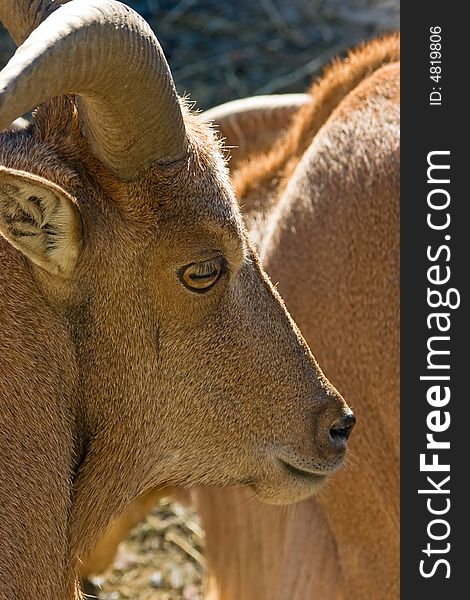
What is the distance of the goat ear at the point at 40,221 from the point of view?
3.39 m

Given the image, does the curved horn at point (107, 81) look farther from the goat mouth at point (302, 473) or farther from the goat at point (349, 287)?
the goat at point (349, 287)

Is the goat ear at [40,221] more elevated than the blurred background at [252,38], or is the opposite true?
the blurred background at [252,38]

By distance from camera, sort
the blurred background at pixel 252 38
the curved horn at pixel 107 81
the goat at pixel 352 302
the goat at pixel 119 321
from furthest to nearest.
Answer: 1. the blurred background at pixel 252 38
2. the goat at pixel 352 302
3. the goat at pixel 119 321
4. the curved horn at pixel 107 81

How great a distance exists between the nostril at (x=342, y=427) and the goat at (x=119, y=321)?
0.18 feet

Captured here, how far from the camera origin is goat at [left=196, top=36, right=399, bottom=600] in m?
5.23

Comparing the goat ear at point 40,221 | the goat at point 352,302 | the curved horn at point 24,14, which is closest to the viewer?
the goat ear at point 40,221

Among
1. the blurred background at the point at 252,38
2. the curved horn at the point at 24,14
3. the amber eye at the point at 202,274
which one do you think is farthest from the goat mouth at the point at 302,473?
the blurred background at the point at 252,38

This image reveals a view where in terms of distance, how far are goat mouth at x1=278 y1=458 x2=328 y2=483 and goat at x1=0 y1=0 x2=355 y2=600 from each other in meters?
0.04

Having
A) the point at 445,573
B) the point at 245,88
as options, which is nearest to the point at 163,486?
the point at 445,573

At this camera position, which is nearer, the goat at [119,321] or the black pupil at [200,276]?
the goat at [119,321]

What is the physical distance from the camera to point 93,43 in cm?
330

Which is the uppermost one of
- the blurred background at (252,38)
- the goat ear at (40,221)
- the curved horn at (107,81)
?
the blurred background at (252,38)

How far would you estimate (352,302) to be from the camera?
17.4 feet

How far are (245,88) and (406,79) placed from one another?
4965 millimetres
